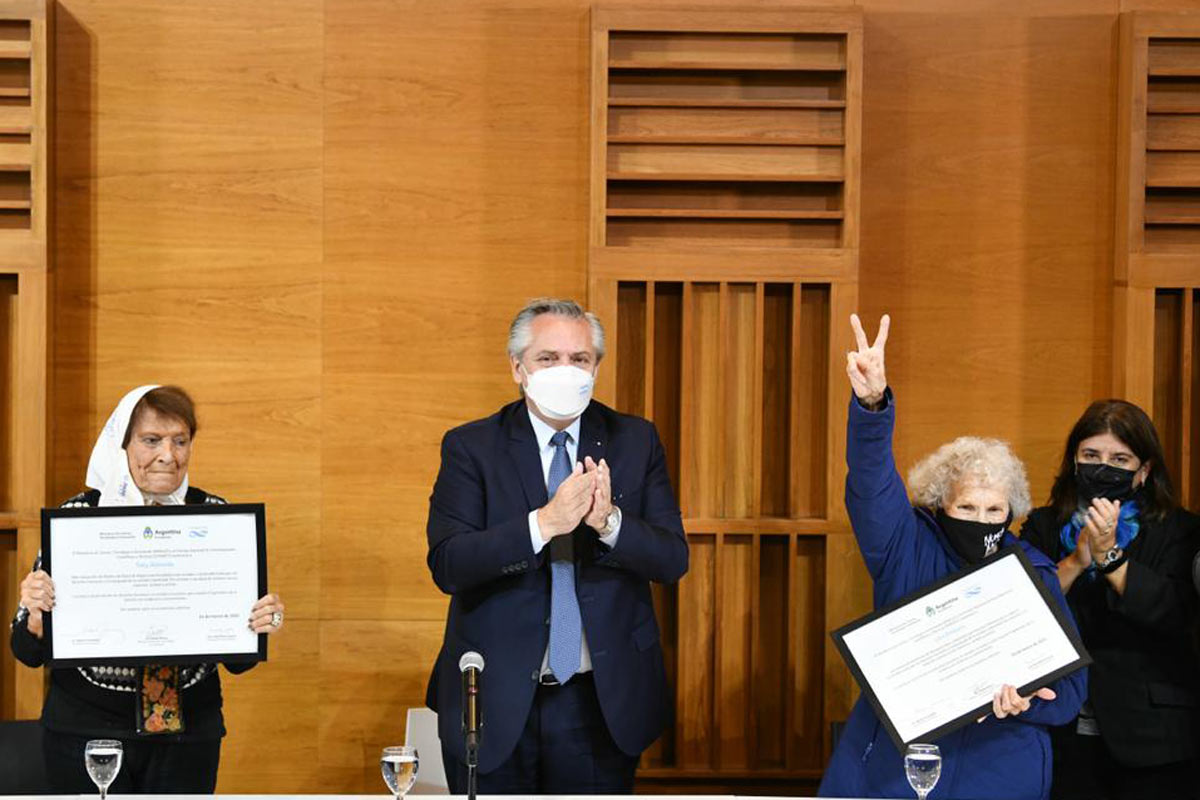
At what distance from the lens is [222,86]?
4082 millimetres

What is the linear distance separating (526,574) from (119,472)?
3.27 ft

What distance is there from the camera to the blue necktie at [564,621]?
299 cm

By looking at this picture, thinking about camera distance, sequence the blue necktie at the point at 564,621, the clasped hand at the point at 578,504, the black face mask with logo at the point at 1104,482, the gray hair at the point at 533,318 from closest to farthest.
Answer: the clasped hand at the point at 578,504, the blue necktie at the point at 564,621, the gray hair at the point at 533,318, the black face mask with logo at the point at 1104,482

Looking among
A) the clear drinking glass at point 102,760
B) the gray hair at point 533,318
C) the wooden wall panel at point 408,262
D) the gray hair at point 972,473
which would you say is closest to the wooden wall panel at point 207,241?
the wooden wall panel at point 408,262

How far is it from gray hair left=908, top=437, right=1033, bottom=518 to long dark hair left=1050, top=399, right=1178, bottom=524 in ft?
1.45

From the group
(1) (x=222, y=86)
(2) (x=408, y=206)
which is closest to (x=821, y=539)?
(2) (x=408, y=206)

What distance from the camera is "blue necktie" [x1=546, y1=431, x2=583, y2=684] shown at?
299 cm

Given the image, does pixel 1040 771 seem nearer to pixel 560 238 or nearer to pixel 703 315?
pixel 703 315

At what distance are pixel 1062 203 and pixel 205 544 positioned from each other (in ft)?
8.89

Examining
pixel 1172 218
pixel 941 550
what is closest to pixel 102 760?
pixel 941 550

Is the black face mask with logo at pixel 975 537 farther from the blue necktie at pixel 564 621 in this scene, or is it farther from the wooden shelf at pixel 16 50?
the wooden shelf at pixel 16 50

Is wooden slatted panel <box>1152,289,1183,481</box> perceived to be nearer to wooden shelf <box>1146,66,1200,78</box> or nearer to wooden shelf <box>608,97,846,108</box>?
wooden shelf <box>1146,66,1200,78</box>

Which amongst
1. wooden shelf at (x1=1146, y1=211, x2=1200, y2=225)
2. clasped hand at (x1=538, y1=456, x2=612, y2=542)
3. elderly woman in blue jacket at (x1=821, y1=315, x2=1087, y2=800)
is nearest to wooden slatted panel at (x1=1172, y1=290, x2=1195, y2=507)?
wooden shelf at (x1=1146, y1=211, x2=1200, y2=225)

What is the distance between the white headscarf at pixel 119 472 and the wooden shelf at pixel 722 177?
59.6 inches
